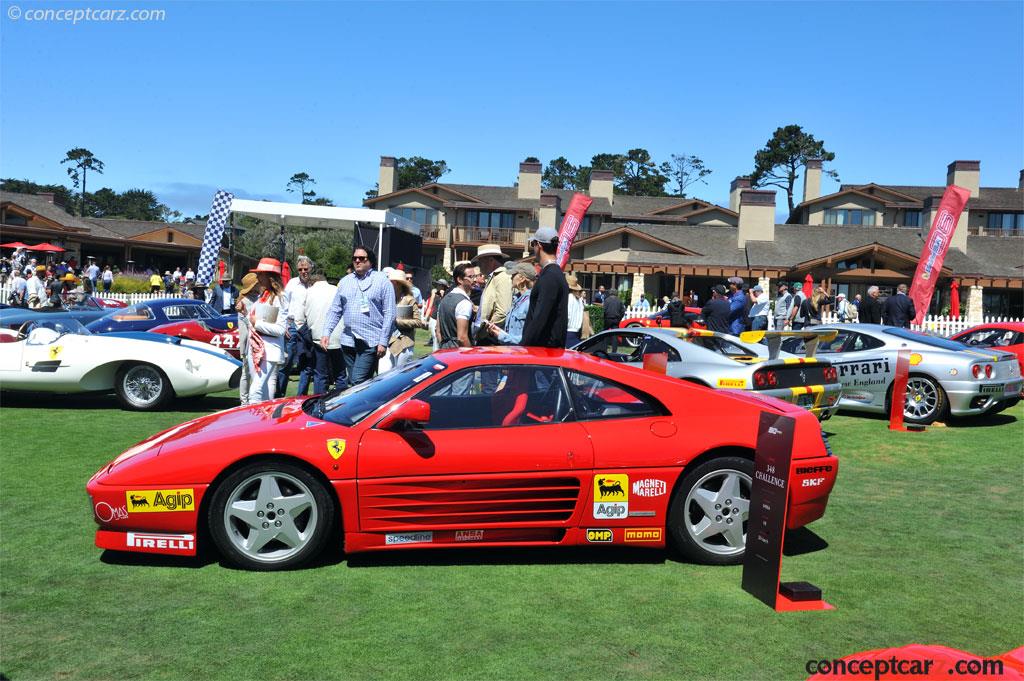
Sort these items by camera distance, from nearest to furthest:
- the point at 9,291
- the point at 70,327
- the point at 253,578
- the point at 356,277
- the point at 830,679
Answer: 1. the point at 830,679
2. the point at 253,578
3. the point at 356,277
4. the point at 70,327
5. the point at 9,291

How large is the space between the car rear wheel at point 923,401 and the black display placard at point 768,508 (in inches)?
266

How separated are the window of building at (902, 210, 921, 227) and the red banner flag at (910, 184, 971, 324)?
40870 millimetres

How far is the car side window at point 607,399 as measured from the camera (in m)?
5.10

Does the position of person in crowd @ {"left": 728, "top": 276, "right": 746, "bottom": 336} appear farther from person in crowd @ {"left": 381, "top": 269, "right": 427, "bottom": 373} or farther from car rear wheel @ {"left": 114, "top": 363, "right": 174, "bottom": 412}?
car rear wheel @ {"left": 114, "top": 363, "right": 174, "bottom": 412}

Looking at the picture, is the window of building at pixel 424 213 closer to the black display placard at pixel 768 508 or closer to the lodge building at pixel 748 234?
the lodge building at pixel 748 234

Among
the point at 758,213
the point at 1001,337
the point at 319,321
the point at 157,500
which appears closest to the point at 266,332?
the point at 319,321

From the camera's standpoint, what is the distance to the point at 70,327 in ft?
33.6

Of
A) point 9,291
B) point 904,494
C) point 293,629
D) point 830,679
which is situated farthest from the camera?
point 9,291

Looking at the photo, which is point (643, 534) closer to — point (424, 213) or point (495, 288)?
point (495, 288)

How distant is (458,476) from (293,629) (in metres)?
1.21

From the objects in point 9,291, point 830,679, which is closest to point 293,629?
point 830,679

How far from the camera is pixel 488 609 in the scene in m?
4.30

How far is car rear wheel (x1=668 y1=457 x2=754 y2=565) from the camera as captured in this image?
5.04m

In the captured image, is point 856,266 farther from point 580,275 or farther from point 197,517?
point 197,517
